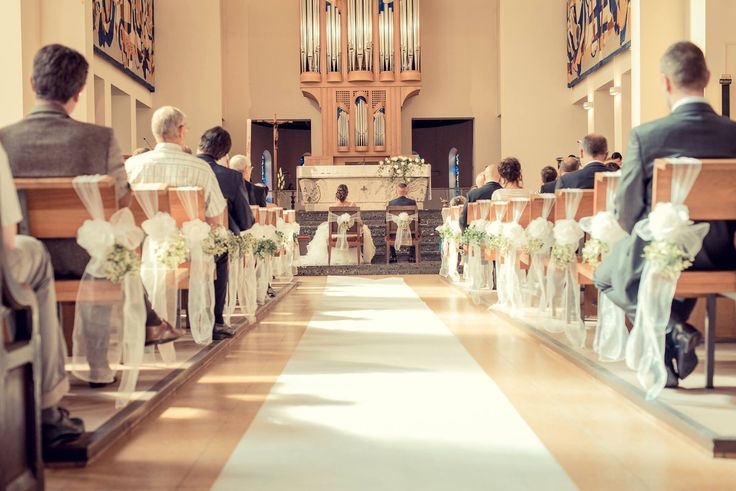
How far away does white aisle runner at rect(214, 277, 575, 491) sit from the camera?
257 centimetres

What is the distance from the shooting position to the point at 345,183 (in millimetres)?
17078

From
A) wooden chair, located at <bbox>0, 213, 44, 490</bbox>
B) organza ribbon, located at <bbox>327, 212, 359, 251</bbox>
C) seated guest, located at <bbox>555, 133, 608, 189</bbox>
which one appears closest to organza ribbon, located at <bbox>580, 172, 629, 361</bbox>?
seated guest, located at <bbox>555, 133, 608, 189</bbox>

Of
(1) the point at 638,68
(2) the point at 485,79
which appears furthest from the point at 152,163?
(2) the point at 485,79

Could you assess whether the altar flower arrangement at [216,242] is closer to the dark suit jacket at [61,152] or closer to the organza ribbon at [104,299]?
the organza ribbon at [104,299]

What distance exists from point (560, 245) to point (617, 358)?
35.8 inches

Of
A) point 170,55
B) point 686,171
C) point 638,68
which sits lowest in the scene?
point 686,171

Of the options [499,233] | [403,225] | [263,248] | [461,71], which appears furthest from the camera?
[461,71]

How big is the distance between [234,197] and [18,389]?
3.75 meters

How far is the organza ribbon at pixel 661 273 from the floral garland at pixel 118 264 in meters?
1.92

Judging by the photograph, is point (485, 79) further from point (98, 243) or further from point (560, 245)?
point (98, 243)

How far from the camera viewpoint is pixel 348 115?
18.6 meters

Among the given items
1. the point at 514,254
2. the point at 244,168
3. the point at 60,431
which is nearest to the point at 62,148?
the point at 60,431

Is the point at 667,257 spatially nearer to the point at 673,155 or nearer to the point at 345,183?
the point at 673,155

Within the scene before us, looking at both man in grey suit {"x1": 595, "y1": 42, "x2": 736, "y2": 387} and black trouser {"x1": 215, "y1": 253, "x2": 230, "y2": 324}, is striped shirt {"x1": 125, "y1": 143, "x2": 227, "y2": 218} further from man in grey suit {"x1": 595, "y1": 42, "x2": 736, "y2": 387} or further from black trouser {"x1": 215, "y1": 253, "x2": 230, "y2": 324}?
man in grey suit {"x1": 595, "y1": 42, "x2": 736, "y2": 387}
